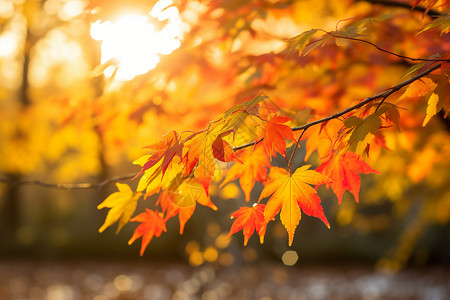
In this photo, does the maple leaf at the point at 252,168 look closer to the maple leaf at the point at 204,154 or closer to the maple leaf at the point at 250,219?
the maple leaf at the point at 250,219

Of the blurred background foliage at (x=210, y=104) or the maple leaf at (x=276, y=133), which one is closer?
the maple leaf at (x=276, y=133)

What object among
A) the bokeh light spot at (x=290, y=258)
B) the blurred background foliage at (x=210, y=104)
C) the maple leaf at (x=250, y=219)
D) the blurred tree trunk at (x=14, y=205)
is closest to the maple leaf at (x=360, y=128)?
the blurred background foliage at (x=210, y=104)

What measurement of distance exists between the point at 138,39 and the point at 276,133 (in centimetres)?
124

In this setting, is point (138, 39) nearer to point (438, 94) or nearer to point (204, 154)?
point (204, 154)

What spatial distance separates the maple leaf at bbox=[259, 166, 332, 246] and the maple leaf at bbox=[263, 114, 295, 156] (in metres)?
0.09

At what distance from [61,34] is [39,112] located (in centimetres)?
278

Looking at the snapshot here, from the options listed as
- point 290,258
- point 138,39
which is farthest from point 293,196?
point 290,258

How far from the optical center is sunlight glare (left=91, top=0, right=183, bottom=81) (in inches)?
75.8

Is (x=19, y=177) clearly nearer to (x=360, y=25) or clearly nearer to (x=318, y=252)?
(x=318, y=252)

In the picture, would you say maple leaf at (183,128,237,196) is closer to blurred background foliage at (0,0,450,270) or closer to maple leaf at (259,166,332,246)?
maple leaf at (259,166,332,246)

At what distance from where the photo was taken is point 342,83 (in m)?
2.84

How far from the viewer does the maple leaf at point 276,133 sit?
1198 mm

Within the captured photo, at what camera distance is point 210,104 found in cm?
308

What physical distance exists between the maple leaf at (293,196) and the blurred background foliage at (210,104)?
0.43 m
